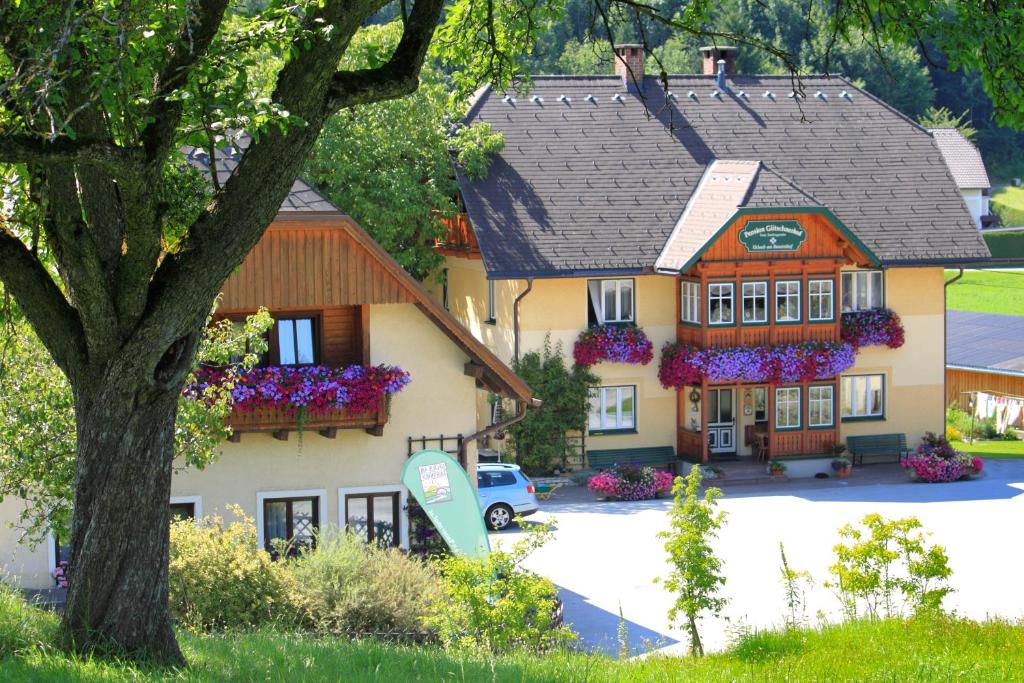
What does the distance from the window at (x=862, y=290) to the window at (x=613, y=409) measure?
6611 mm

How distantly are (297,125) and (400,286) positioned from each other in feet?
43.9

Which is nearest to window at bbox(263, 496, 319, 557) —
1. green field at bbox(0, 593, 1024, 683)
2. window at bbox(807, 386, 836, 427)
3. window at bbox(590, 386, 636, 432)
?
green field at bbox(0, 593, 1024, 683)

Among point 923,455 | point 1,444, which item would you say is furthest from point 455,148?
point 1,444

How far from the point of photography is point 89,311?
29.7 ft

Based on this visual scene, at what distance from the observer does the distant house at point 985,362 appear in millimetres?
49594

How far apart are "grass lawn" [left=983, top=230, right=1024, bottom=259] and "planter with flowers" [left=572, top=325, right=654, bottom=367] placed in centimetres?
5398

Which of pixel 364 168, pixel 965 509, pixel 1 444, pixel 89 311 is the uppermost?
pixel 364 168

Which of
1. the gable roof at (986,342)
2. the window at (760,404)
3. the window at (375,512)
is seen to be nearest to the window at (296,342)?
the window at (375,512)

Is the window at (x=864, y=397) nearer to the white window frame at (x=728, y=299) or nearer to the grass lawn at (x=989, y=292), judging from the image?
the white window frame at (x=728, y=299)

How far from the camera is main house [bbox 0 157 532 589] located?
71.2 feet

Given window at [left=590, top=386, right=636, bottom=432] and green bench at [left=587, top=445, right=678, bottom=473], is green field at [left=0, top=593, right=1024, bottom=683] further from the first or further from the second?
window at [left=590, top=386, right=636, bottom=432]

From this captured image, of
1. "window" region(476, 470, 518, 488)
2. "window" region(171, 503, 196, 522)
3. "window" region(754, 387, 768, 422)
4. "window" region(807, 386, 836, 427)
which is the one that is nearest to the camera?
"window" region(171, 503, 196, 522)

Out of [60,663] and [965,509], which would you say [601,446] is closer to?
[965,509]

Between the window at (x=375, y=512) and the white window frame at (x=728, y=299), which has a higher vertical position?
the white window frame at (x=728, y=299)
